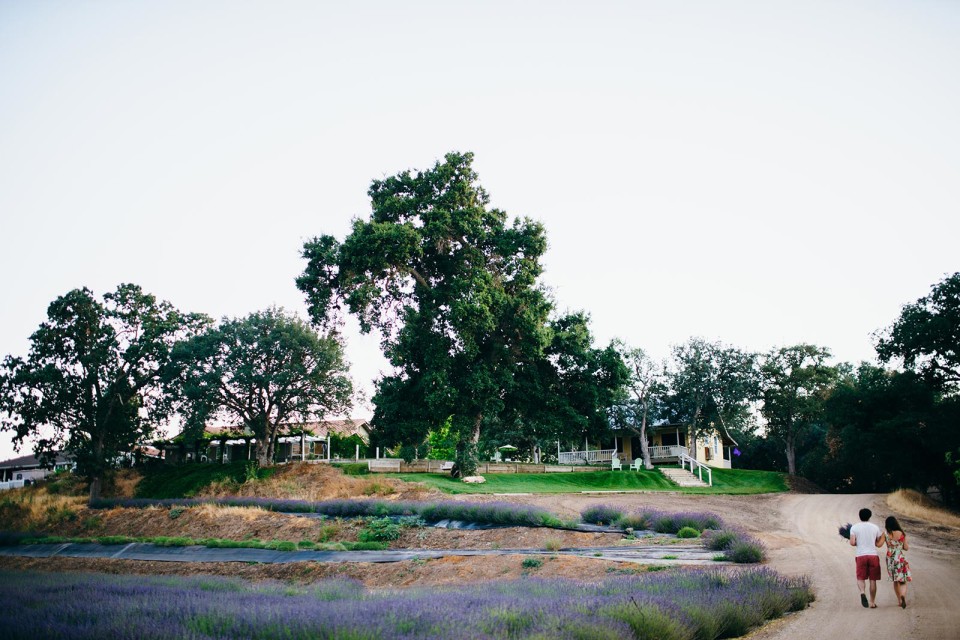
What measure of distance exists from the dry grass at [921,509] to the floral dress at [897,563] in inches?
678

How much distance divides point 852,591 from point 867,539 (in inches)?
48.1

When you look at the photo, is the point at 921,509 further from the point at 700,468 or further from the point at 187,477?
the point at 187,477

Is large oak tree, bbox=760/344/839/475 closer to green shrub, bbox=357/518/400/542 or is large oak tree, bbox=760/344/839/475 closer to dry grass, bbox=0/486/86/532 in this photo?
green shrub, bbox=357/518/400/542

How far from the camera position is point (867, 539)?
10.2 m

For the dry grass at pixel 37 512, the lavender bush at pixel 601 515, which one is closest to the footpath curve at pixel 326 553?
the lavender bush at pixel 601 515

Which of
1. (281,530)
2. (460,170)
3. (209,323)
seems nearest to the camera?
(281,530)

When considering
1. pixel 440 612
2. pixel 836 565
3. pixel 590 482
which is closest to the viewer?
pixel 440 612

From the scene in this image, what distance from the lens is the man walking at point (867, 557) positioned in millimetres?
9648

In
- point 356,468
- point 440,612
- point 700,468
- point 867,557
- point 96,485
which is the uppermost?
point 440,612

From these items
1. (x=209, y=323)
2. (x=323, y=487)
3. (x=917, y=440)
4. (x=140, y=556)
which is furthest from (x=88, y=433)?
(x=917, y=440)

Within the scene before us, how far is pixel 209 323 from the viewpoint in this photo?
4794 centimetres

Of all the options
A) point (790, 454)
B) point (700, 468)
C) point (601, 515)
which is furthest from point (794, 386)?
point (601, 515)

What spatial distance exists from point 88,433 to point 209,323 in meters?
11.2

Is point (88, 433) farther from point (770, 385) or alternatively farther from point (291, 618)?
point (770, 385)
